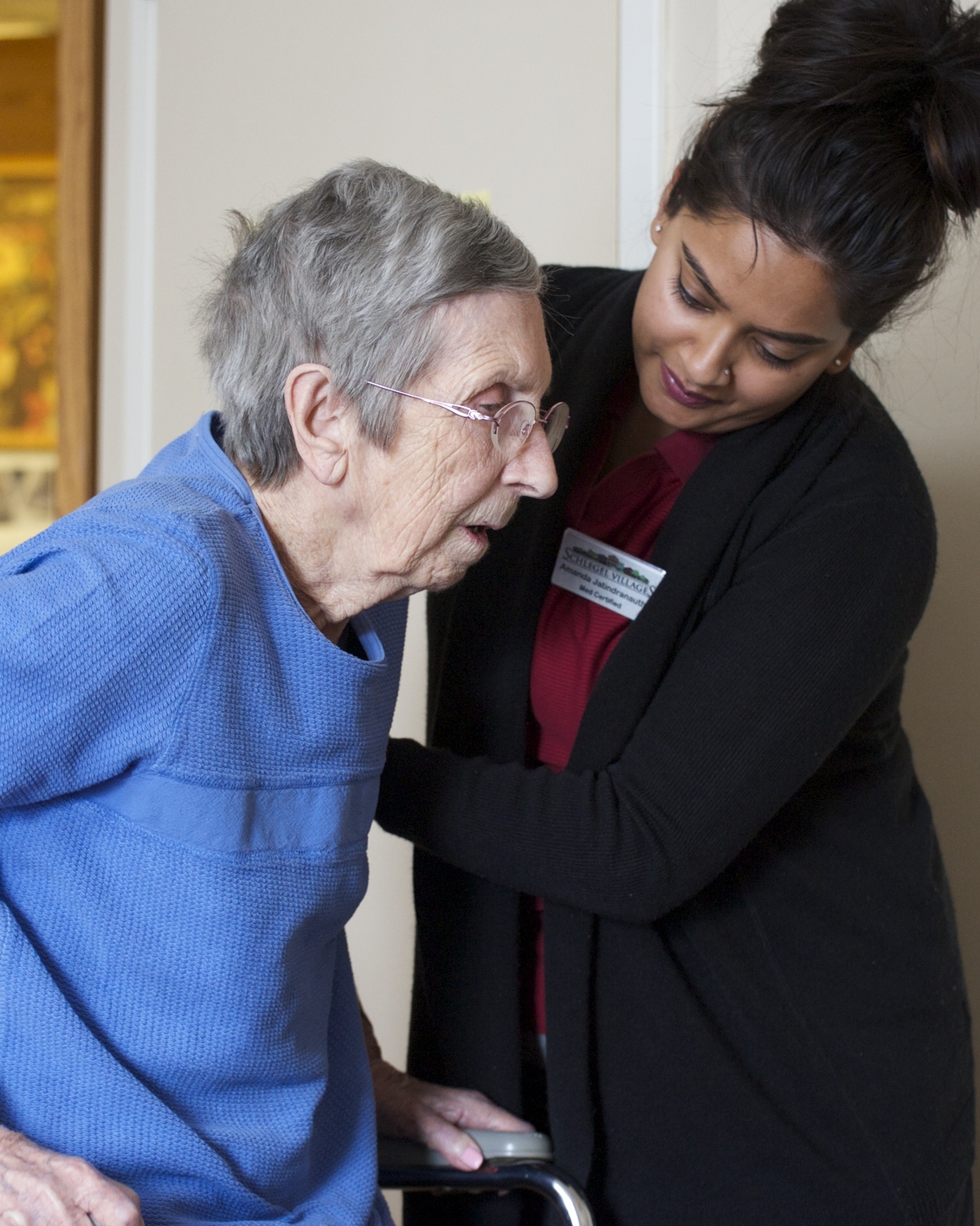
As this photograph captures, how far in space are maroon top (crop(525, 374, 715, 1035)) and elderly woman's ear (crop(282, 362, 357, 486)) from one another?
0.45 metres

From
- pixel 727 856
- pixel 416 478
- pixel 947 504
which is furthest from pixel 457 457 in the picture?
pixel 947 504

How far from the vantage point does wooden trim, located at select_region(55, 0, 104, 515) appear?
2268 mm

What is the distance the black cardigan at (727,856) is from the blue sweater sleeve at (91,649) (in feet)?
1.19

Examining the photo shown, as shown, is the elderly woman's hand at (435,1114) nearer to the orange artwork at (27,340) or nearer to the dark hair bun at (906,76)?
the dark hair bun at (906,76)

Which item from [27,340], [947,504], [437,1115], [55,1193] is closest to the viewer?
[55,1193]

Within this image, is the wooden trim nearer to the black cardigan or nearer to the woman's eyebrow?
the black cardigan

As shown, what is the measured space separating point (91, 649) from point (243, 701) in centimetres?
14

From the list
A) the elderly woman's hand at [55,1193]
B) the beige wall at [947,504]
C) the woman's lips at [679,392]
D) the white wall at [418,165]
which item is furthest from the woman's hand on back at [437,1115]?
the beige wall at [947,504]

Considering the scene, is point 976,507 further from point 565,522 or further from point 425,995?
point 425,995

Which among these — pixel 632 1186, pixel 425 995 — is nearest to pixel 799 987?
pixel 632 1186

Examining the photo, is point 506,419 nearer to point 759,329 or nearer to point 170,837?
point 759,329

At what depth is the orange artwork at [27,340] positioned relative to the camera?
3410 mm

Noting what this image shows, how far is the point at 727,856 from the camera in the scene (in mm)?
1139

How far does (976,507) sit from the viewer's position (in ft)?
6.44
